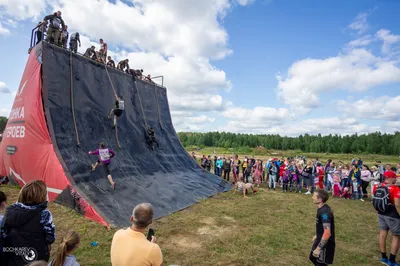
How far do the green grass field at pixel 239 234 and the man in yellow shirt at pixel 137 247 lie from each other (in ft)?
8.46

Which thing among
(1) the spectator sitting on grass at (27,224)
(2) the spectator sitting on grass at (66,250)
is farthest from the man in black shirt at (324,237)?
(1) the spectator sitting on grass at (27,224)

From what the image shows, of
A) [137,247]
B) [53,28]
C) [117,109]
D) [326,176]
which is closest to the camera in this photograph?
[137,247]

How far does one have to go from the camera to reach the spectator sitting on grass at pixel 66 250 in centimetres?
201

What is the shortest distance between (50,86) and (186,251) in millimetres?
6420

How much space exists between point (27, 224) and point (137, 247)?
4.36 feet

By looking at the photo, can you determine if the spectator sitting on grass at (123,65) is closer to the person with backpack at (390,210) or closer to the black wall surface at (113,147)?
the black wall surface at (113,147)

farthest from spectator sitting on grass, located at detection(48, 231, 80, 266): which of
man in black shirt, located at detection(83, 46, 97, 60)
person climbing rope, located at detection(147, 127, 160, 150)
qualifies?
man in black shirt, located at detection(83, 46, 97, 60)

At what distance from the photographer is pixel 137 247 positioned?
2.02 metres

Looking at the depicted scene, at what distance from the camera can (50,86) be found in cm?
745

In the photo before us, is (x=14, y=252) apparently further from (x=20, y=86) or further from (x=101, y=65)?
(x=101, y=65)

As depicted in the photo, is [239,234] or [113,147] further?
[113,147]

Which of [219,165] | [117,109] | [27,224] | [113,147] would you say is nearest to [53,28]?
[117,109]

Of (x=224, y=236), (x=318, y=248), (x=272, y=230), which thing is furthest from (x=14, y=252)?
(x=272, y=230)

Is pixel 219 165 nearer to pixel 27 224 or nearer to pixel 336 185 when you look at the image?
pixel 336 185
